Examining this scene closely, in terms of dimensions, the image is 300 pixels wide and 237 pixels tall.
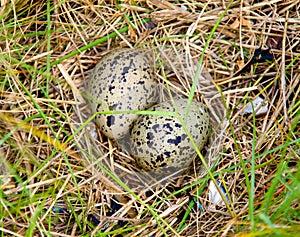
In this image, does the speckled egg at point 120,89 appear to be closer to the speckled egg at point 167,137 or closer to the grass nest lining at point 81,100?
the speckled egg at point 167,137

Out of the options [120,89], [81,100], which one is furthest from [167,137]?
[81,100]

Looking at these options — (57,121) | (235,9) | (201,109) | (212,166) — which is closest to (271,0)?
(235,9)

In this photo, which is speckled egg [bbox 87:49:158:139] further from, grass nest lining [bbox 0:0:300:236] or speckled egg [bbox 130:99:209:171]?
grass nest lining [bbox 0:0:300:236]

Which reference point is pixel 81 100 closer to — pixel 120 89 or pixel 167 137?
pixel 120 89

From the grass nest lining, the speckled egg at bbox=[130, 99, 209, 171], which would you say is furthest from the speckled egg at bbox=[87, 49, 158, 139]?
the grass nest lining

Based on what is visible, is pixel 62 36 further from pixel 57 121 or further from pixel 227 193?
pixel 227 193

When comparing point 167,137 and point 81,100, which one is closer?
point 167,137

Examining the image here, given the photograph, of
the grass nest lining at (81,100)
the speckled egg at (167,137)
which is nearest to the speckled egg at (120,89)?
the speckled egg at (167,137)
